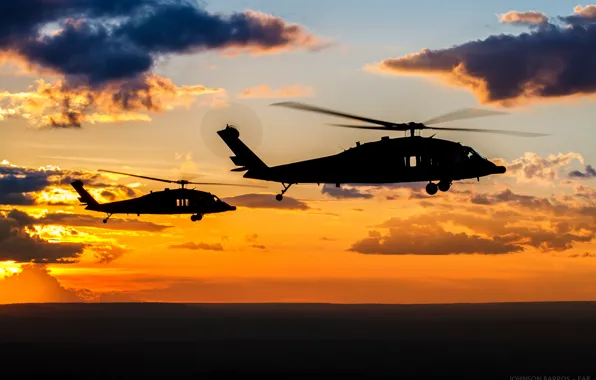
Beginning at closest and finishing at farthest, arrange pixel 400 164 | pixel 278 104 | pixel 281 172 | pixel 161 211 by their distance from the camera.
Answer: pixel 278 104, pixel 400 164, pixel 281 172, pixel 161 211

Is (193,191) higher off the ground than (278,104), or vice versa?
(278,104)

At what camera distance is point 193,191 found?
124m

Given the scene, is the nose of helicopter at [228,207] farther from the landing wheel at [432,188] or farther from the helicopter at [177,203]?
the landing wheel at [432,188]

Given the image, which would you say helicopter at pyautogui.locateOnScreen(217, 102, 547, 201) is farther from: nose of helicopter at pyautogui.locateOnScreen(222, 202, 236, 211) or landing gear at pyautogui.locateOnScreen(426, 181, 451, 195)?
nose of helicopter at pyautogui.locateOnScreen(222, 202, 236, 211)

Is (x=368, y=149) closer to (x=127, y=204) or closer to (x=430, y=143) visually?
(x=430, y=143)

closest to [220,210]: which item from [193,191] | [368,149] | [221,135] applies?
[193,191]

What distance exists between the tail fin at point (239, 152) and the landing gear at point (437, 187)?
61.5 ft

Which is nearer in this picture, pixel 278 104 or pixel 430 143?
pixel 278 104

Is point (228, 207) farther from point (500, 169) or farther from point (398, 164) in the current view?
point (500, 169)

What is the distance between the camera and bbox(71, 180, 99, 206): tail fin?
13782 centimetres

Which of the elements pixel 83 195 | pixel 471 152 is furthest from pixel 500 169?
pixel 83 195

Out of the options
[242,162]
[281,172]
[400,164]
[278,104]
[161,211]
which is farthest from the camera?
[161,211]

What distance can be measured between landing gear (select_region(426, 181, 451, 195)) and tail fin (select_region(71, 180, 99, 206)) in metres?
72.5

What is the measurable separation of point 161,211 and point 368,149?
163 feet
